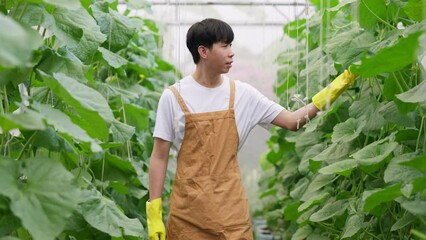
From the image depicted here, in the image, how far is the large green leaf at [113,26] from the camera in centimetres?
340

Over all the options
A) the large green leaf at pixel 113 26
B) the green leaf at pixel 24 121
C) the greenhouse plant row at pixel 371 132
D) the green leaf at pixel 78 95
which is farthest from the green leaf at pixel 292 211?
the green leaf at pixel 24 121

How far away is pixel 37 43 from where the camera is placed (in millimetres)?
1856

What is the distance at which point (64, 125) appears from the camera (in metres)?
1.86

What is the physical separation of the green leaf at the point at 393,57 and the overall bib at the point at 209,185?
941 millimetres

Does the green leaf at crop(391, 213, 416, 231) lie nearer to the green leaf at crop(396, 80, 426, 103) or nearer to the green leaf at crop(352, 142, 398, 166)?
the green leaf at crop(352, 142, 398, 166)

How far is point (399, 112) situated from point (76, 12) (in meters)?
1.04

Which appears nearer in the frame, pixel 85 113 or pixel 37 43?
pixel 37 43

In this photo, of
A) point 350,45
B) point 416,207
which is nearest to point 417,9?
point 350,45

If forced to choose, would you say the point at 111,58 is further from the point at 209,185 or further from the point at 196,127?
the point at 209,185

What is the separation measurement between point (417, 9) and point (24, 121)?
1276 mm

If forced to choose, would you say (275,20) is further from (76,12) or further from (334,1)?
(76,12)

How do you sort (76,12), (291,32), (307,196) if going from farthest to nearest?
1. (291,32)
2. (307,196)
3. (76,12)

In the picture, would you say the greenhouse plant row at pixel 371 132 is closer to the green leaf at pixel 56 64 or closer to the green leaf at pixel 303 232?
the green leaf at pixel 303 232

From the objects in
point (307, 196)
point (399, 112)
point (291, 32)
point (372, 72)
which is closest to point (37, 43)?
point (372, 72)
